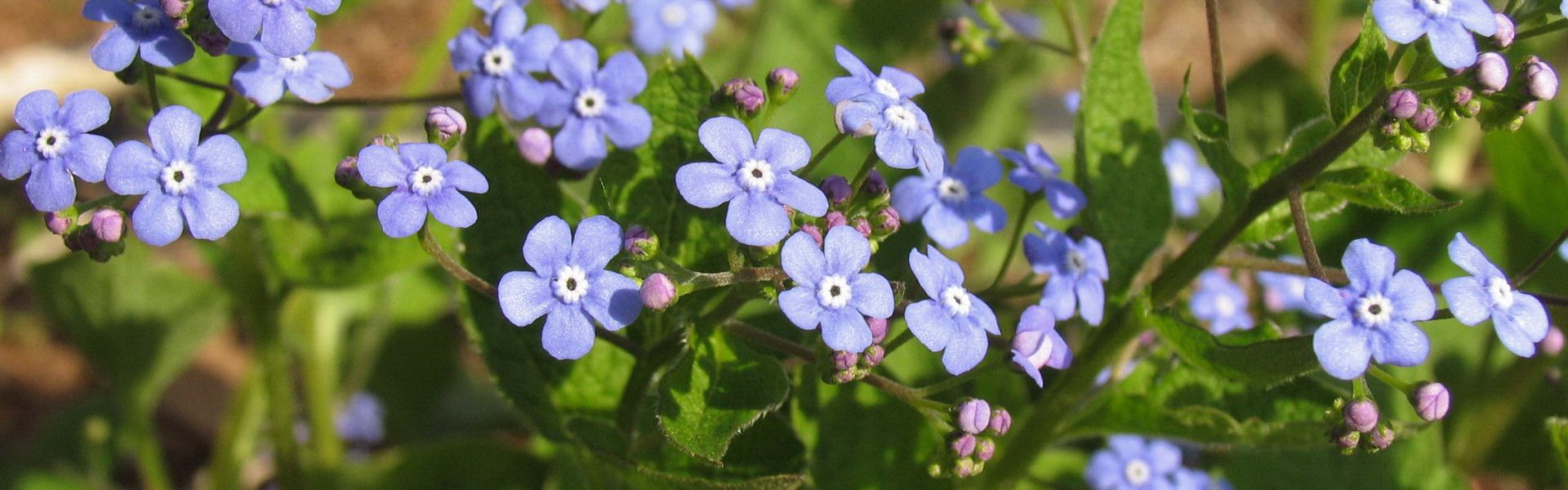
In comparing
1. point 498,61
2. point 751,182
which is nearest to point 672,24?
point 498,61

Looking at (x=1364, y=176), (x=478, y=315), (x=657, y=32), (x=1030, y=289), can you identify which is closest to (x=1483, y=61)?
(x=1364, y=176)

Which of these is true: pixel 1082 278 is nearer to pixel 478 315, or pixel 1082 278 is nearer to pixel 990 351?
pixel 990 351

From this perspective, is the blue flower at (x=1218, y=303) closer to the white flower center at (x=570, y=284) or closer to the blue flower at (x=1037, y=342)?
the blue flower at (x=1037, y=342)

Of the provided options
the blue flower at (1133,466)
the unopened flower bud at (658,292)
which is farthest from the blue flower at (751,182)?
the blue flower at (1133,466)

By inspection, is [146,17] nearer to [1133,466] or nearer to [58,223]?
[58,223]

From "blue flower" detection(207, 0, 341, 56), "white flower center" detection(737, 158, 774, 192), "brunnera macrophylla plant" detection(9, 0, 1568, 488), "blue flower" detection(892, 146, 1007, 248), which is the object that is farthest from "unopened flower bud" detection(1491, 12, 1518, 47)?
"blue flower" detection(207, 0, 341, 56)

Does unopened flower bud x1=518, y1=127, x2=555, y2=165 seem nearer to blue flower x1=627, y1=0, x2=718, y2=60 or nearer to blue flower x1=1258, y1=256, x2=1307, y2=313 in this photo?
blue flower x1=627, y1=0, x2=718, y2=60

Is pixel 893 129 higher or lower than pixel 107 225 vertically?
higher
